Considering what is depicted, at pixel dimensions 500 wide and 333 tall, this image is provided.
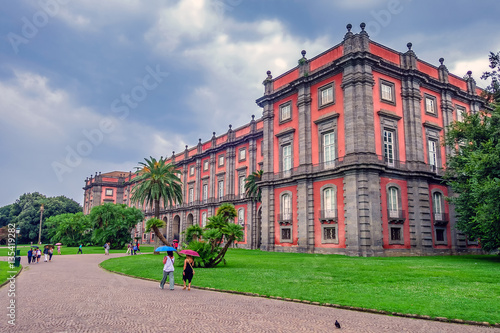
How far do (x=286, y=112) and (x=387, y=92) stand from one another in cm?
894

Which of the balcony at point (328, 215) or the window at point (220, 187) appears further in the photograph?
the window at point (220, 187)

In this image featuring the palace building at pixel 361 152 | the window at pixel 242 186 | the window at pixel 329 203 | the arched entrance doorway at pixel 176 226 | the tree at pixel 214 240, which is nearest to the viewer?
the tree at pixel 214 240

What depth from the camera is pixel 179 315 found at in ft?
27.4

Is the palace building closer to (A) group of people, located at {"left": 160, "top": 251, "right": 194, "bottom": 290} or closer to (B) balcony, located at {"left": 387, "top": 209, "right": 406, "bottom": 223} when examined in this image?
(B) balcony, located at {"left": 387, "top": 209, "right": 406, "bottom": 223}

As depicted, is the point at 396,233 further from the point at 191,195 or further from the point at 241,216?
the point at 191,195

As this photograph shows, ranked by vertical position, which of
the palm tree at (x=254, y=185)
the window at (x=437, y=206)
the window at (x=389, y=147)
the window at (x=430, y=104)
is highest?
the window at (x=430, y=104)

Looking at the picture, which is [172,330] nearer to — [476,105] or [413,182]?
[413,182]

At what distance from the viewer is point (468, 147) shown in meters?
22.9

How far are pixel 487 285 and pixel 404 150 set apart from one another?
1838cm

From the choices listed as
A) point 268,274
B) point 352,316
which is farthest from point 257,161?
point 352,316

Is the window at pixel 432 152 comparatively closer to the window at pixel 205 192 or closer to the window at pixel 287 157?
the window at pixel 287 157

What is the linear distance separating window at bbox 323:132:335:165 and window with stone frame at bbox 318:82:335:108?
2.57m

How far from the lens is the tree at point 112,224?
A: 143 feet

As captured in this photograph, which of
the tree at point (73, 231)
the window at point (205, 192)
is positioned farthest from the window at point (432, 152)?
the tree at point (73, 231)
